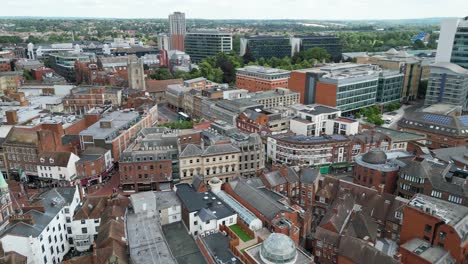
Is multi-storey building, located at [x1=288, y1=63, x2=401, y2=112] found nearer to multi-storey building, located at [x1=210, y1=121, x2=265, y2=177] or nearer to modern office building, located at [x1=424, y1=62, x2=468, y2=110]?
modern office building, located at [x1=424, y1=62, x2=468, y2=110]

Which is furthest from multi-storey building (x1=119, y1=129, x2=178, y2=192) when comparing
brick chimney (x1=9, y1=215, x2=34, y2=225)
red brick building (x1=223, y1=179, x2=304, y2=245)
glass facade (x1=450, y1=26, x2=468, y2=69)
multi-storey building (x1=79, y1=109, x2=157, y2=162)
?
glass facade (x1=450, y1=26, x2=468, y2=69)

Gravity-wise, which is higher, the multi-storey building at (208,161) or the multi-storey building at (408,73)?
the multi-storey building at (408,73)

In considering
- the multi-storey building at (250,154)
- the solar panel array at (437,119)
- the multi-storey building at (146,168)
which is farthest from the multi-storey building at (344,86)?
the multi-storey building at (146,168)

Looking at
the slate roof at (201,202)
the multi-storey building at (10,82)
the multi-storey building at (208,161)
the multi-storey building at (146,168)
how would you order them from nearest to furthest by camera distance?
the slate roof at (201,202) → the multi-storey building at (146,168) → the multi-storey building at (208,161) → the multi-storey building at (10,82)

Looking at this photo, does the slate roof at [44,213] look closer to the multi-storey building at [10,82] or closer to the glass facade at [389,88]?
the multi-storey building at [10,82]

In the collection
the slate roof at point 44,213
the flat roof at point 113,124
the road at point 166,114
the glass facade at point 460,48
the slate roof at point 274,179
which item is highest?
the glass facade at point 460,48

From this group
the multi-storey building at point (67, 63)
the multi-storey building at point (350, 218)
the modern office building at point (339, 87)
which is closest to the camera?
the multi-storey building at point (350, 218)
